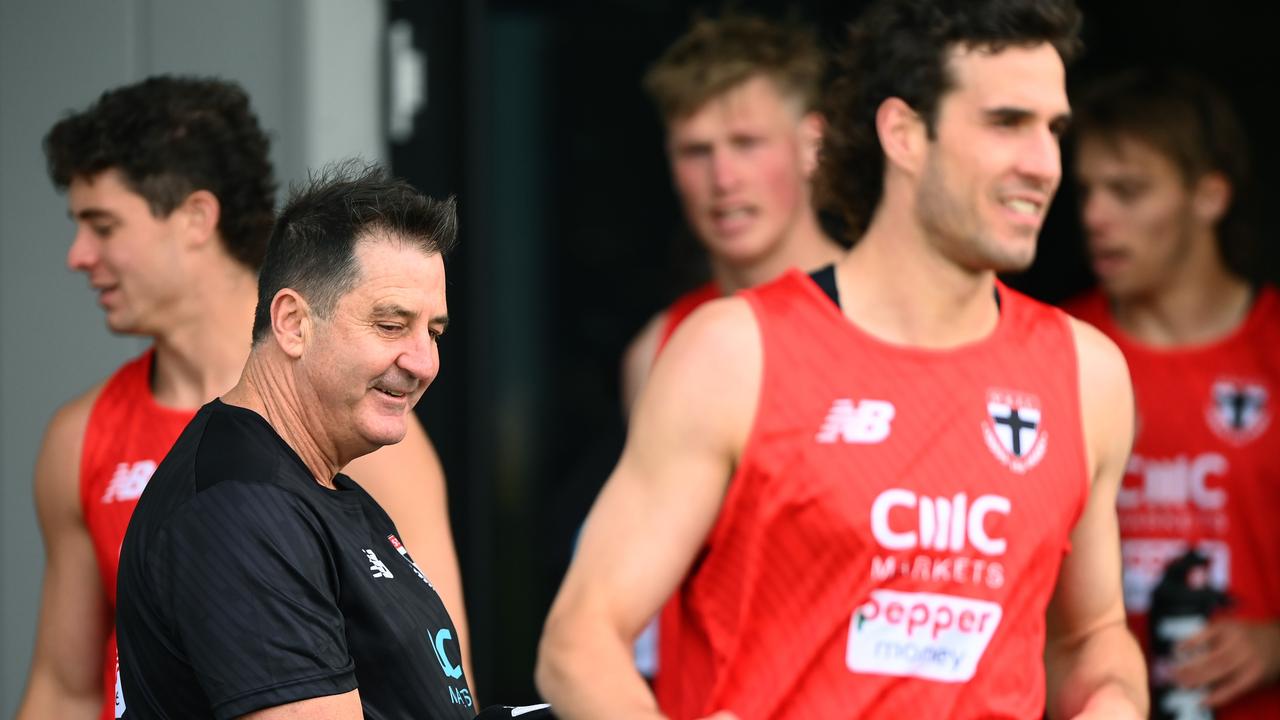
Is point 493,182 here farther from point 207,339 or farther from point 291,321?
point 291,321

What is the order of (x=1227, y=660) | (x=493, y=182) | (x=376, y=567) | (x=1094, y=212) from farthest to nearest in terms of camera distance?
(x=493, y=182) < (x=1094, y=212) < (x=1227, y=660) < (x=376, y=567)

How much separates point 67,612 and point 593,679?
973 millimetres

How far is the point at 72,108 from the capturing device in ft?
12.3

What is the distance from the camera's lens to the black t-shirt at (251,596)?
1.77m

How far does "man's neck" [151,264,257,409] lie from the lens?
3.04 metres

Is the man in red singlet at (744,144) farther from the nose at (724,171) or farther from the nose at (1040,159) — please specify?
the nose at (1040,159)

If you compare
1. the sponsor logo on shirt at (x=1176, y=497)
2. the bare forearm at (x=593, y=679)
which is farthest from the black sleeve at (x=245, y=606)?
the sponsor logo on shirt at (x=1176, y=497)

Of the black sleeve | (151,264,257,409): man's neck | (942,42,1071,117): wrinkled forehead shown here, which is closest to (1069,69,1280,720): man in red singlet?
(942,42,1071,117): wrinkled forehead

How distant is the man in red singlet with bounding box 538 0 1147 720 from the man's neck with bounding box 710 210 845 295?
3.22 feet

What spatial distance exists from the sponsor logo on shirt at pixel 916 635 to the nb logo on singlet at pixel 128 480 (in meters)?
1.24

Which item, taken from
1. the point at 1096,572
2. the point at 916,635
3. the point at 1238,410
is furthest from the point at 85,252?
the point at 1238,410

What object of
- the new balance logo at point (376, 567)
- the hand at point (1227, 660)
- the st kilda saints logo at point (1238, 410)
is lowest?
the hand at point (1227, 660)

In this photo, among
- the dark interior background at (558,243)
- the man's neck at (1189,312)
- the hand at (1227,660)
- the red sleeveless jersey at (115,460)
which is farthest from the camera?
the dark interior background at (558,243)

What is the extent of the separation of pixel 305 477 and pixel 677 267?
3.59 metres
